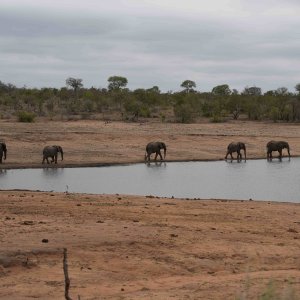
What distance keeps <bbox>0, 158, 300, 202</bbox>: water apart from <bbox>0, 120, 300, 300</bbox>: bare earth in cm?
381

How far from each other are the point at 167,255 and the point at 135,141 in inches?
1061

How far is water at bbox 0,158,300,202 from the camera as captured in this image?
20891 mm

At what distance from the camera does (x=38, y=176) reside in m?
25.4

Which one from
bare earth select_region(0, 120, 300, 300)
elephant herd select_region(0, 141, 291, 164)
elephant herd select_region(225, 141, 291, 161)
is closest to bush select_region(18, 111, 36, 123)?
elephant herd select_region(0, 141, 291, 164)

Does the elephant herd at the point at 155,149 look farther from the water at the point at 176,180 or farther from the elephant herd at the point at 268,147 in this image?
the water at the point at 176,180

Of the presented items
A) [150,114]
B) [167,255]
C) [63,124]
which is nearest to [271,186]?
[167,255]

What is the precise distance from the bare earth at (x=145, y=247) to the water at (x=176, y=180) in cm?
381

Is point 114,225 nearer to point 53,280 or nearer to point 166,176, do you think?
point 53,280

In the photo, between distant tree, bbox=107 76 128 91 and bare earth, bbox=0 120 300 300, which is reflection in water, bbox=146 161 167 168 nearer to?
bare earth, bbox=0 120 300 300

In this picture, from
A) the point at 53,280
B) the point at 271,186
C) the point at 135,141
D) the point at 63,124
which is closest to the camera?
the point at 53,280

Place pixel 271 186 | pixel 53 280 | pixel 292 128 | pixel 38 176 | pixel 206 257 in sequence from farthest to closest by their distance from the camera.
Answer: pixel 292 128 → pixel 38 176 → pixel 271 186 → pixel 206 257 → pixel 53 280

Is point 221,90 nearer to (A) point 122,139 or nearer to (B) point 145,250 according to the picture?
(A) point 122,139

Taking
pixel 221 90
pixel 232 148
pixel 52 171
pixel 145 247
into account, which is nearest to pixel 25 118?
pixel 232 148

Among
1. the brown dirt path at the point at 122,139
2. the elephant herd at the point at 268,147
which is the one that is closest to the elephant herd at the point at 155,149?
the elephant herd at the point at 268,147
